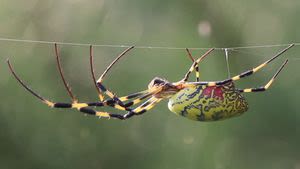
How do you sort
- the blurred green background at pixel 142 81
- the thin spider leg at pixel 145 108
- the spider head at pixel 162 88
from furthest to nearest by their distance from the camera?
the blurred green background at pixel 142 81 → the thin spider leg at pixel 145 108 → the spider head at pixel 162 88

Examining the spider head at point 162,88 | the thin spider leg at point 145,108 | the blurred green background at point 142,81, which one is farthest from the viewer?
the blurred green background at point 142,81

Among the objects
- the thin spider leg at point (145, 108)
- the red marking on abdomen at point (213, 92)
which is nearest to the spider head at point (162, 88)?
the thin spider leg at point (145, 108)

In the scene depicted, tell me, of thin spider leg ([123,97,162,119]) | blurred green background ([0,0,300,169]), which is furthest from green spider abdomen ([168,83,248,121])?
blurred green background ([0,0,300,169])

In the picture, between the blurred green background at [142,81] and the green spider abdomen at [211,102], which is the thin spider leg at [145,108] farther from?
the blurred green background at [142,81]

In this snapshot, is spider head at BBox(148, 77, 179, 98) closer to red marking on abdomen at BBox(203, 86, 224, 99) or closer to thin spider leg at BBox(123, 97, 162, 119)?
thin spider leg at BBox(123, 97, 162, 119)

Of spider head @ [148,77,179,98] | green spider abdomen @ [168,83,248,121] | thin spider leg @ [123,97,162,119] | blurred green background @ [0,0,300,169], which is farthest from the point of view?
blurred green background @ [0,0,300,169]

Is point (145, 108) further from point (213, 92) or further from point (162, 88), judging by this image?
point (213, 92)

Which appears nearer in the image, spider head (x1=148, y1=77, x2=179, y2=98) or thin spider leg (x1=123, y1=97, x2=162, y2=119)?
spider head (x1=148, y1=77, x2=179, y2=98)

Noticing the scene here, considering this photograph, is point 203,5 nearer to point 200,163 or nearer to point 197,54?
point 197,54

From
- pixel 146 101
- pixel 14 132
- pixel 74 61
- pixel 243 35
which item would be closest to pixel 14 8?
pixel 74 61

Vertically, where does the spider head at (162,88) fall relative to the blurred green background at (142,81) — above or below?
above
